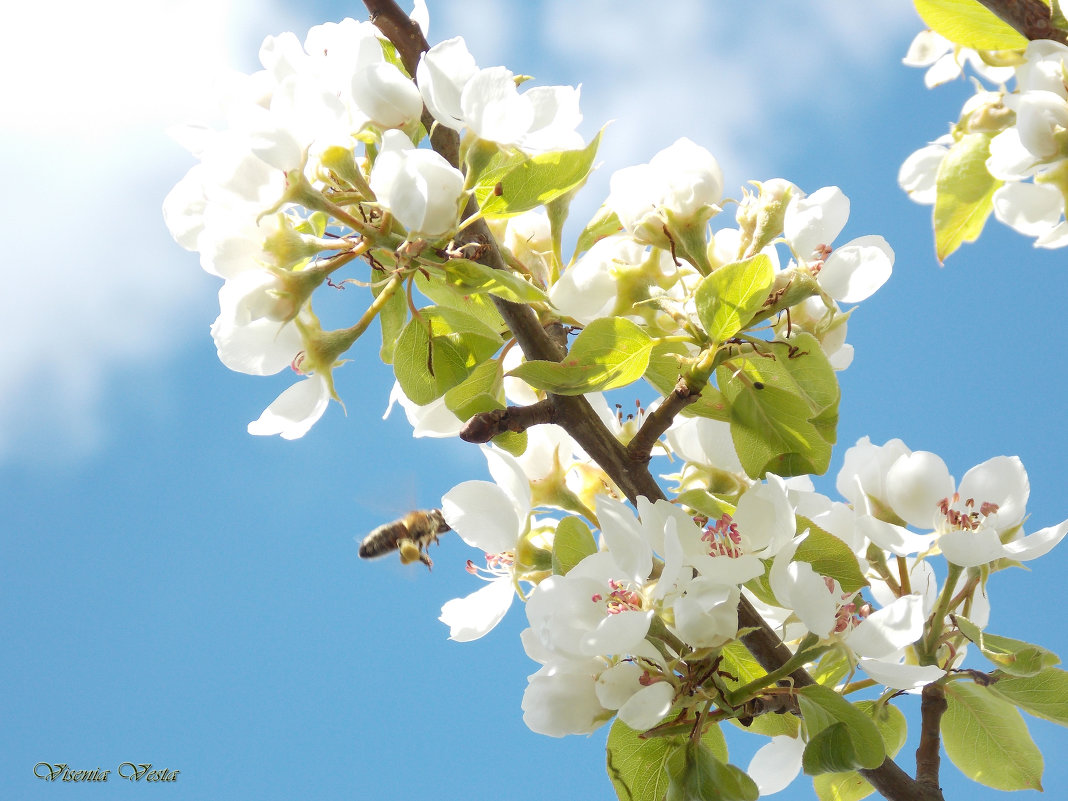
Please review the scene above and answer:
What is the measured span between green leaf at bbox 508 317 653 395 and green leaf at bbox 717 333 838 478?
16cm

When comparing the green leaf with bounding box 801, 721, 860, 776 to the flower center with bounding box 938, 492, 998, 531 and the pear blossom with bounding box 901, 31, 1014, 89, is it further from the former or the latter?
the pear blossom with bounding box 901, 31, 1014, 89

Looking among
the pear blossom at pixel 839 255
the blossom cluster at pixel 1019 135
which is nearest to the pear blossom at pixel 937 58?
the blossom cluster at pixel 1019 135

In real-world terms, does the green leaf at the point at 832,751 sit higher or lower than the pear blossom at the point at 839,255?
lower

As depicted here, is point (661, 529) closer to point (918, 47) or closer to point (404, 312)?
point (404, 312)

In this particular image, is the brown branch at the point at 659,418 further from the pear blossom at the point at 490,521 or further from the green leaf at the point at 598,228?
the green leaf at the point at 598,228

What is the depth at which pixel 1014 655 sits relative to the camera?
46.4 inches

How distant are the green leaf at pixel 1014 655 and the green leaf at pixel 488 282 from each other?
623 mm

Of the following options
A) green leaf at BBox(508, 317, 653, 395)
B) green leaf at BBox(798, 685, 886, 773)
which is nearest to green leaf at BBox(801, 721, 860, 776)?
green leaf at BBox(798, 685, 886, 773)

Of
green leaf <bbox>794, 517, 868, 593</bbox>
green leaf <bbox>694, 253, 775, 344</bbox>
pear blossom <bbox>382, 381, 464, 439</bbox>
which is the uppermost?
pear blossom <bbox>382, 381, 464, 439</bbox>

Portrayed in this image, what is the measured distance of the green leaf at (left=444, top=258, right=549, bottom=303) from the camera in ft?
3.42

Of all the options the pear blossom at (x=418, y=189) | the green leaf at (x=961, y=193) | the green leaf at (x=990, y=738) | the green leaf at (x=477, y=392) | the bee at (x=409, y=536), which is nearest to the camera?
the pear blossom at (x=418, y=189)

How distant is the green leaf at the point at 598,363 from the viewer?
108 cm

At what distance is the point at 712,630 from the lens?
98cm

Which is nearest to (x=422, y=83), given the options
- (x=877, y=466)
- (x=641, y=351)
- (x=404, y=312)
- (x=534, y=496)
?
(x=404, y=312)
